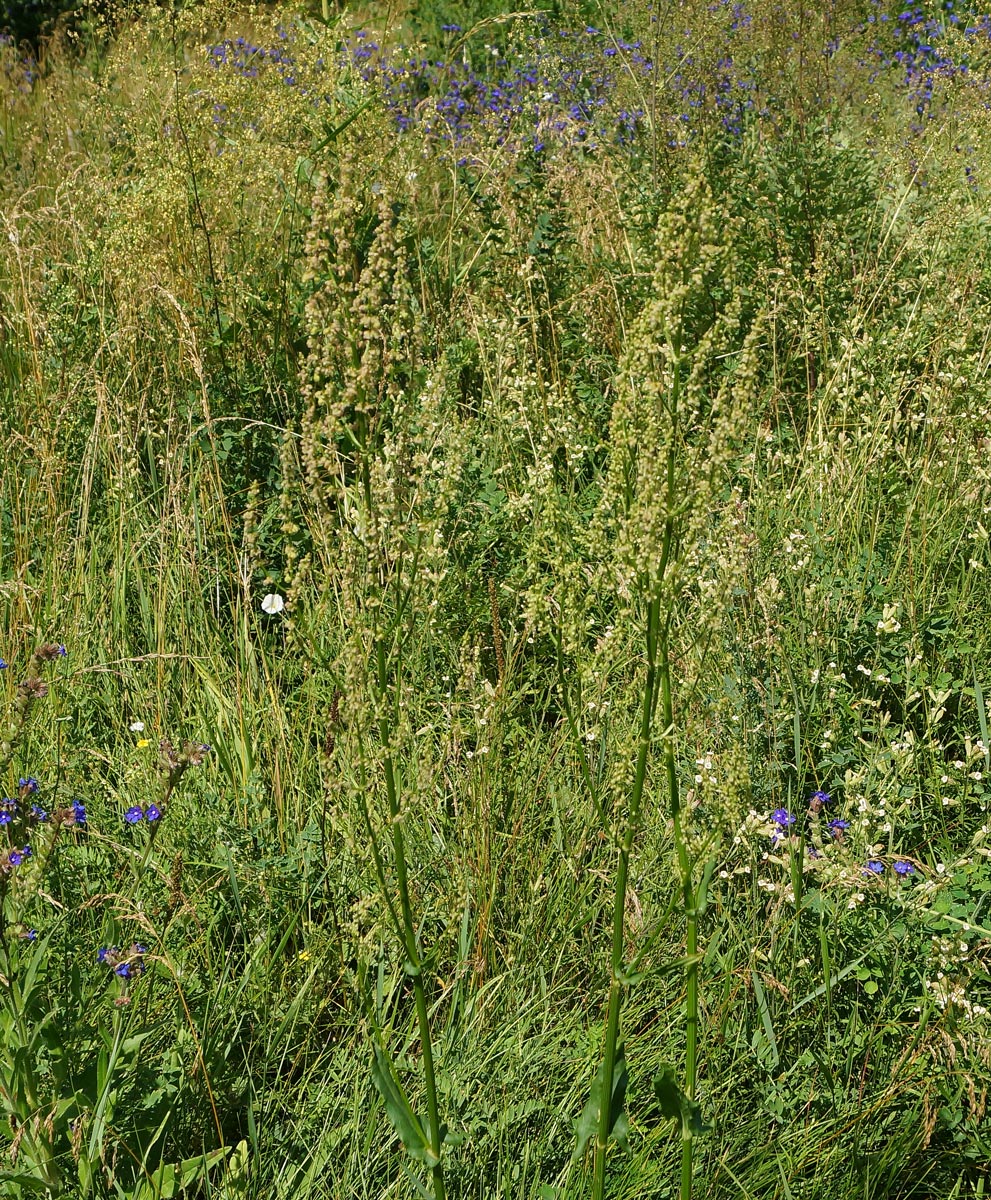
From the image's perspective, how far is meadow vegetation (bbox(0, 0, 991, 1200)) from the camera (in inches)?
65.1

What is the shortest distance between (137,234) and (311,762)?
6.79 feet

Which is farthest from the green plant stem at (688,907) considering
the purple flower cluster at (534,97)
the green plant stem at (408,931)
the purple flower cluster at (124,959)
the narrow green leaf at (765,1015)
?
the purple flower cluster at (534,97)

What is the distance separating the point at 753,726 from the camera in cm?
261

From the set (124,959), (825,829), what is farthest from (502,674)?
(124,959)

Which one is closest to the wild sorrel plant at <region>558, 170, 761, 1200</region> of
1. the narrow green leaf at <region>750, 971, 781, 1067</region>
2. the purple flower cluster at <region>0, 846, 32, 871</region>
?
the narrow green leaf at <region>750, 971, 781, 1067</region>

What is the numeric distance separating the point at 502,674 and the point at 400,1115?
1.40 meters

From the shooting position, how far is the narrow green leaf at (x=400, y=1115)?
4.80ft

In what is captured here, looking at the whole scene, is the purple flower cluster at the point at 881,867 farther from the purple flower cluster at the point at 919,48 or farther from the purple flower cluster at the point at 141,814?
the purple flower cluster at the point at 919,48

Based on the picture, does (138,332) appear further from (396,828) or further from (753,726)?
(396,828)

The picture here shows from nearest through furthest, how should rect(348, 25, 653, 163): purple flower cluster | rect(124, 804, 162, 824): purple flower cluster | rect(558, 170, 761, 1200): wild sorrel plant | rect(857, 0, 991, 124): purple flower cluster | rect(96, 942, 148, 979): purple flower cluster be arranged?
rect(558, 170, 761, 1200): wild sorrel plant, rect(96, 942, 148, 979): purple flower cluster, rect(124, 804, 162, 824): purple flower cluster, rect(348, 25, 653, 163): purple flower cluster, rect(857, 0, 991, 124): purple flower cluster

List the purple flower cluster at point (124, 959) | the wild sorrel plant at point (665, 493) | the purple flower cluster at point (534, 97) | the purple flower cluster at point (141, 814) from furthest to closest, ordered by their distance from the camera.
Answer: the purple flower cluster at point (534, 97), the purple flower cluster at point (141, 814), the purple flower cluster at point (124, 959), the wild sorrel plant at point (665, 493)

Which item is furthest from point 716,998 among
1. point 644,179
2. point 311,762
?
point 644,179

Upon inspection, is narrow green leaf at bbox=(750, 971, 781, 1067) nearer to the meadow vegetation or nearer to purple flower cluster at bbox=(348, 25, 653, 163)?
the meadow vegetation

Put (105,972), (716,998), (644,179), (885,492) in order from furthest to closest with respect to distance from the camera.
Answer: (644,179)
(885,492)
(716,998)
(105,972)
